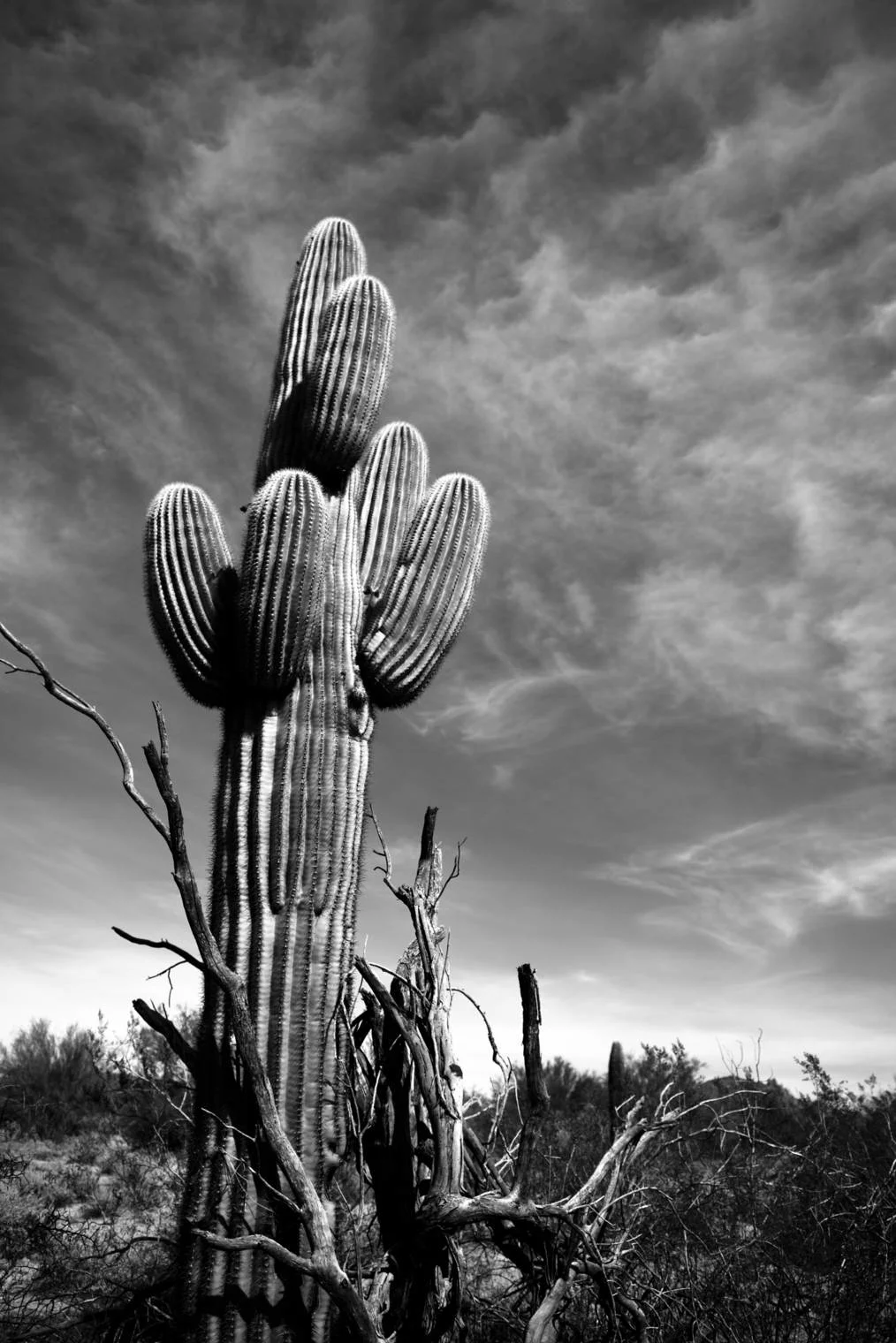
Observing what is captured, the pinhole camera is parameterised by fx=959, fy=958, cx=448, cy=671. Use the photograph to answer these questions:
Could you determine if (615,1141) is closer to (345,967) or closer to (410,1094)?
(410,1094)

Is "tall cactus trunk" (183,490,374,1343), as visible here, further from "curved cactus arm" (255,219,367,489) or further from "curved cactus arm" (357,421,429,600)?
"curved cactus arm" (255,219,367,489)

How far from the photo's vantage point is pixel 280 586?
5.85 m

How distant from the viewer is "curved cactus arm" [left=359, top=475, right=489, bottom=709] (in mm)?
6418

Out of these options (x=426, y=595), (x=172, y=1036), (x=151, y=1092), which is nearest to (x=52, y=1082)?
(x=151, y=1092)

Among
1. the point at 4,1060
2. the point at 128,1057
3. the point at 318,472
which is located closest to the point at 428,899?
the point at 318,472

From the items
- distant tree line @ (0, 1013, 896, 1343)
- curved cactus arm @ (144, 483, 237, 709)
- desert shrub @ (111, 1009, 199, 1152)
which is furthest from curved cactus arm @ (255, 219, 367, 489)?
desert shrub @ (111, 1009, 199, 1152)

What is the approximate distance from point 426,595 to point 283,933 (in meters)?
2.47

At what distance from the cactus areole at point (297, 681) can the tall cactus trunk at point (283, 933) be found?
10 mm

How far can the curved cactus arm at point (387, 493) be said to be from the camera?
23.2 feet

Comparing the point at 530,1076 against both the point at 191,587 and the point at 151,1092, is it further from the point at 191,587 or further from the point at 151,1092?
the point at 151,1092

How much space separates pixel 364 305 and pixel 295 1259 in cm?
607

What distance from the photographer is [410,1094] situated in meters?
5.37

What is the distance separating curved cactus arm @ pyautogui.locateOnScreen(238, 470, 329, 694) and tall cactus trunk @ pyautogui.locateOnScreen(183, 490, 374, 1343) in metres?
0.21

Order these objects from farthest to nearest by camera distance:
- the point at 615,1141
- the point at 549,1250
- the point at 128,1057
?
1. the point at 128,1057
2. the point at 615,1141
3. the point at 549,1250
